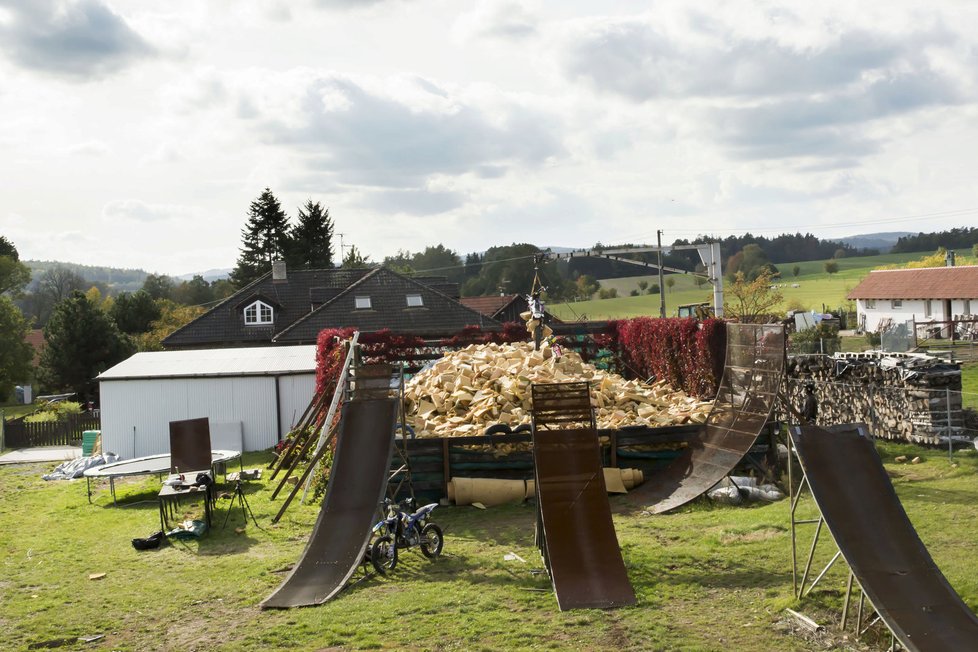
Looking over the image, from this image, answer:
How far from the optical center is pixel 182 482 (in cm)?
1411

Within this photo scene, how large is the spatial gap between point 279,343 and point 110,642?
28.9 metres

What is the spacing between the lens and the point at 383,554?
10773 millimetres

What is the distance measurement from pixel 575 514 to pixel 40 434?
24549 millimetres

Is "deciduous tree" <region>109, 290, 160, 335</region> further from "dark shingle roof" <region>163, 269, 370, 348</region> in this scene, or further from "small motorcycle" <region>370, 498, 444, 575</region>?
"small motorcycle" <region>370, 498, 444, 575</region>

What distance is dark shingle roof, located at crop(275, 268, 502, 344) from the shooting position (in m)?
37.7

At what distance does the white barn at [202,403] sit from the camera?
23.9 metres

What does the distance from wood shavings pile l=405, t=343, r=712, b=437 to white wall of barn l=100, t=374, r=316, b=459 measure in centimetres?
681

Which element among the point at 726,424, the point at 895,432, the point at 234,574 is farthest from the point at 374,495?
the point at 895,432

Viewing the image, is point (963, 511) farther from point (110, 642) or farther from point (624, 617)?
point (110, 642)

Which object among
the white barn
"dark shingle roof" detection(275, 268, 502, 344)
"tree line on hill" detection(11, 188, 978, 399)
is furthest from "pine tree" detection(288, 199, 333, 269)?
the white barn

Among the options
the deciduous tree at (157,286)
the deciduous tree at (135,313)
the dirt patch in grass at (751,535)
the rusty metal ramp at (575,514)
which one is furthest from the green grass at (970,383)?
the deciduous tree at (157,286)

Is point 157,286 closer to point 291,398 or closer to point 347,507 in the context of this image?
point 291,398

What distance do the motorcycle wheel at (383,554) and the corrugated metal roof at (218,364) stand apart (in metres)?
13.8

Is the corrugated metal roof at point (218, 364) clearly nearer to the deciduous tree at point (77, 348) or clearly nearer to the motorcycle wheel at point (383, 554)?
the motorcycle wheel at point (383, 554)
